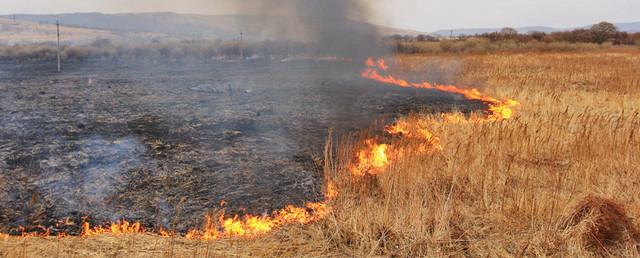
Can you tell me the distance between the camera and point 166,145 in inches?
319

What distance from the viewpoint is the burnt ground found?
218 inches

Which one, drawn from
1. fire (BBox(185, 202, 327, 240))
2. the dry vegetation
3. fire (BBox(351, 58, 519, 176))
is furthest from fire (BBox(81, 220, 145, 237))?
fire (BBox(351, 58, 519, 176))

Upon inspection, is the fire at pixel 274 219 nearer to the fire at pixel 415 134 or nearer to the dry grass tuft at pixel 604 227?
the fire at pixel 415 134

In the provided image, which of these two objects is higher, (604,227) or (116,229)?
(604,227)

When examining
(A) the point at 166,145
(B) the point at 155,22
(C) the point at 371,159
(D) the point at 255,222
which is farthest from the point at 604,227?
(B) the point at 155,22

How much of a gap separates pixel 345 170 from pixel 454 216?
151 cm

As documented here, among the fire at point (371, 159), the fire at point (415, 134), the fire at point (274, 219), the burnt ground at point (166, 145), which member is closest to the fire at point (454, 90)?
the fire at point (415, 134)

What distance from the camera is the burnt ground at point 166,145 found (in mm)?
5547

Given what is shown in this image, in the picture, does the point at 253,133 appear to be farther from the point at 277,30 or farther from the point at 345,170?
the point at 277,30

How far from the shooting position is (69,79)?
715 inches

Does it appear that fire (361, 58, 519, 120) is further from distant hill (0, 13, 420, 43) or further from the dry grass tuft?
distant hill (0, 13, 420, 43)

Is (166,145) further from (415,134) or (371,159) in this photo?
(415,134)

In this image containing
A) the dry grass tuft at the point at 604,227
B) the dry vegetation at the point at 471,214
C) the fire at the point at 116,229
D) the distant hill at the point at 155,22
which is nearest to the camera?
the dry vegetation at the point at 471,214

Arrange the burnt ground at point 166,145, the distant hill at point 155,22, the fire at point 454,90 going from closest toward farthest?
the burnt ground at point 166,145
the fire at point 454,90
the distant hill at point 155,22
